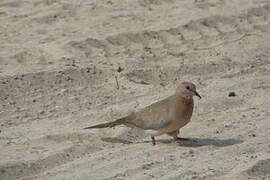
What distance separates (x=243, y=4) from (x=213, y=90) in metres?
4.23

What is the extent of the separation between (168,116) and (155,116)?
0.15m

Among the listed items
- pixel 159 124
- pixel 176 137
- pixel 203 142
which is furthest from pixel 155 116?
pixel 203 142

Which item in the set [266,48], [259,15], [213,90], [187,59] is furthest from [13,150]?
[259,15]

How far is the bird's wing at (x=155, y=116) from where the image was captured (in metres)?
8.30

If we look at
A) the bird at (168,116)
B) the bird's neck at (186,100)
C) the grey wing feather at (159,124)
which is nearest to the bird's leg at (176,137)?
the bird at (168,116)

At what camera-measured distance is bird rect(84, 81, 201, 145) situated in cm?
823

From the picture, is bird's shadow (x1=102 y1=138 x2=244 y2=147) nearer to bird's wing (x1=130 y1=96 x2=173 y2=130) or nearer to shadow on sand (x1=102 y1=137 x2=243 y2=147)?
shadow on sand (x1=102 y1=137 x2=243 y2=147)

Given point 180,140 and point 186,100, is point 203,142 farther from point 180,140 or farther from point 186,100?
point 186,100

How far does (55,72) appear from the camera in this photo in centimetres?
1053

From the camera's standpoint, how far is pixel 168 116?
8281 mm

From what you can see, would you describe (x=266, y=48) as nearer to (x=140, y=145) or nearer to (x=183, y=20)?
(x=183, y=20)

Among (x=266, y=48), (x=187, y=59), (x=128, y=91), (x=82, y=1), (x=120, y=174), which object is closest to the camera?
(x=120, y=174)

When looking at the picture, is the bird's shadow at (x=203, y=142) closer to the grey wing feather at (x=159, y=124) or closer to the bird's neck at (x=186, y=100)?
the grey wing feather at (x=159, y=124)

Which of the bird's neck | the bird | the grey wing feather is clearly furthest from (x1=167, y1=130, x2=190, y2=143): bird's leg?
the bird's neck
